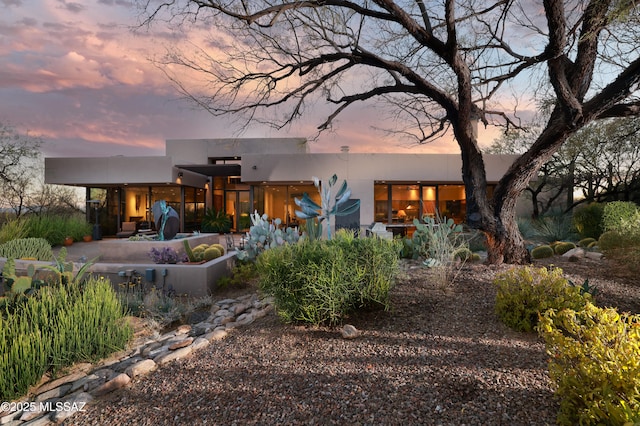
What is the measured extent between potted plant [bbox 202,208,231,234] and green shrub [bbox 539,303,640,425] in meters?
15.7

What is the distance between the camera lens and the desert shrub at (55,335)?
9.32 feet

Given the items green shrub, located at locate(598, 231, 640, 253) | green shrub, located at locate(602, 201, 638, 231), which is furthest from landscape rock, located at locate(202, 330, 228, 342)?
green shrub, located at locate(602, 201, 638, 231)

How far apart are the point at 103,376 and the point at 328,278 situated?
2.20 meters

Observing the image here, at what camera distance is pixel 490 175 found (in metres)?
14.0

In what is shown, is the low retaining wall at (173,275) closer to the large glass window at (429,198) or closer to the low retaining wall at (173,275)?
the low retaining wall at (173,275)

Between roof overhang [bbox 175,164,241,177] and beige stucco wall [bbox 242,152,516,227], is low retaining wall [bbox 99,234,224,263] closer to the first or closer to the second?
beige stucco wall [bbox 242,152,516,227]

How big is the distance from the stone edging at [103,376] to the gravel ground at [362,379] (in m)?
0.12

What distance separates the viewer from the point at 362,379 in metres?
2.46

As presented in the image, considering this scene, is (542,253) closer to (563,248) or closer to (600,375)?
(563,248)

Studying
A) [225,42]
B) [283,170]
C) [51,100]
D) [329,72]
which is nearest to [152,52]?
[225,42]

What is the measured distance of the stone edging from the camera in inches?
100

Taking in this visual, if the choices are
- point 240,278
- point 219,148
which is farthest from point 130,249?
point 219,148

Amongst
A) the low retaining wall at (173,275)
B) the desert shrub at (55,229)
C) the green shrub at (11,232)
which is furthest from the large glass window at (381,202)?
the desert shrub at (55,229)

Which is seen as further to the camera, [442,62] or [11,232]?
[11,232]
